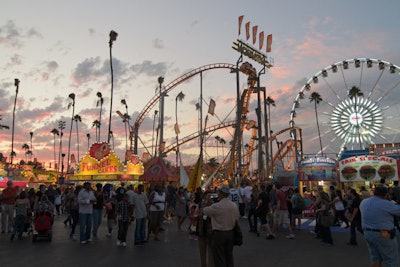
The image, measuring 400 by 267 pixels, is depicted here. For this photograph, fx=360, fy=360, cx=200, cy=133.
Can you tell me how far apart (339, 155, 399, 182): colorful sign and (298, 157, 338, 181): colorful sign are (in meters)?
0.91

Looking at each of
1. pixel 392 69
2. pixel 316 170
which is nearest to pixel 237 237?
pixel 316 170

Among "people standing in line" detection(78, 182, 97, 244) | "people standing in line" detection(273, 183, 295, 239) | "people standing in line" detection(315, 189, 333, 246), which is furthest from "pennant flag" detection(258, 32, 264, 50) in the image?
"people standing in line" detection(78, 182, 97, 244)

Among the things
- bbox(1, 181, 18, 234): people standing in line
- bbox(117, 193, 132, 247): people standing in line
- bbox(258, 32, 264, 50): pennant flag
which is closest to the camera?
bbox(117, 193, 132, 247): people standing in line

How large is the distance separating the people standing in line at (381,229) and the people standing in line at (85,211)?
285 inches

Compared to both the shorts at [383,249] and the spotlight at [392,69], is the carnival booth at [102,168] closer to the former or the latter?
the spotlight at [392,69]

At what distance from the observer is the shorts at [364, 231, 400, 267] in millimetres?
4617

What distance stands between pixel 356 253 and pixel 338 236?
3066 millimetres

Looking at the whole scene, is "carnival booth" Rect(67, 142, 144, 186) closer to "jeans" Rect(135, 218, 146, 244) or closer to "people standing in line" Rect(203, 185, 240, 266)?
"jeans" Rect(135, 218, 146, 244)

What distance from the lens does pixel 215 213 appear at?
519 cm

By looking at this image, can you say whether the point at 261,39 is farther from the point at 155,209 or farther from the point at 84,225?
the point at 84,225

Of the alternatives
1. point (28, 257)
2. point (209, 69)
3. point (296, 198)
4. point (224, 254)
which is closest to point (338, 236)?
point (296, 198)

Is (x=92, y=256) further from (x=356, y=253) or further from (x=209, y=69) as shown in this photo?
(x=209, y=69)

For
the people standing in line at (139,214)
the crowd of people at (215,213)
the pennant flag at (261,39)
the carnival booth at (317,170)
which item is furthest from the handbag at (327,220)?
the pennant flag at (261,39)

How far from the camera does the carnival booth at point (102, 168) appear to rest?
34250mm
